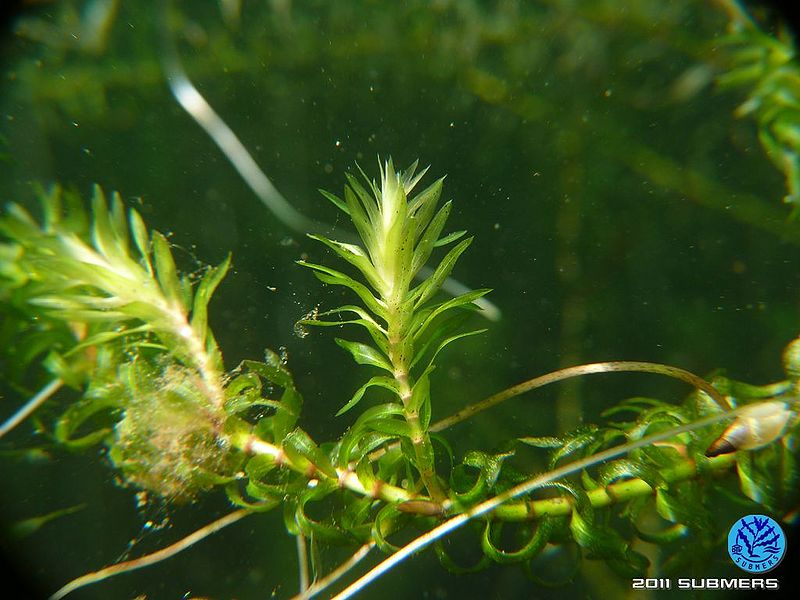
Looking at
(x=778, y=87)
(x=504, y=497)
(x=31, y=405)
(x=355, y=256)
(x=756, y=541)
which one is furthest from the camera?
(x=778, y=87)

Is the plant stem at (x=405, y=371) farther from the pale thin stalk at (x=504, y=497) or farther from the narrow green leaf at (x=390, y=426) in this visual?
the pale thin stalk at (x=504, y=497)

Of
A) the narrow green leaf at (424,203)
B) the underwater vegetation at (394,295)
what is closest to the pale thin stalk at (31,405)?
the underwater vegetation at (394,295)

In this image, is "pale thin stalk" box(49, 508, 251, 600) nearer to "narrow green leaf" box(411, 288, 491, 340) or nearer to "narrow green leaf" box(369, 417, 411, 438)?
"narrow green leaf" box(369, 417, 411, 438)

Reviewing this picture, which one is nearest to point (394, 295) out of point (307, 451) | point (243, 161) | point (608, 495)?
point (307, 451)

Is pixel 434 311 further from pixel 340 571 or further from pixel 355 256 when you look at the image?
pixel 340 571

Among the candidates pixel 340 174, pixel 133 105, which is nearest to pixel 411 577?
pixel 340 174

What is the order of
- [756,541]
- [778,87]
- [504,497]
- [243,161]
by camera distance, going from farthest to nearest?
1. [243,161]
2. [778,87]
3. [756,541]
4. [504,497]

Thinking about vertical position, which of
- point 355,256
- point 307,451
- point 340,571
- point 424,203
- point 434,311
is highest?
point 424,203
